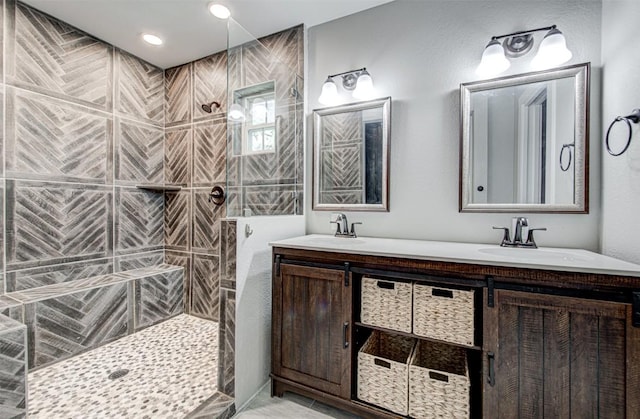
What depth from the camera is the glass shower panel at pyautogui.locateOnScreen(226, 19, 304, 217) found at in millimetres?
1957

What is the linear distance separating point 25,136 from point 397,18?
3014mm

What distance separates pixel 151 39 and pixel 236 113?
4.87 ft

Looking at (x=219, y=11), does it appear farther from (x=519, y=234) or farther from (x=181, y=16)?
(x=519, y=234)

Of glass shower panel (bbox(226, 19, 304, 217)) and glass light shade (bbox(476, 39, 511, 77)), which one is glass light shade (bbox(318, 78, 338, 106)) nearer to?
glass shower panel (bbox(226, 19, 304, 217))

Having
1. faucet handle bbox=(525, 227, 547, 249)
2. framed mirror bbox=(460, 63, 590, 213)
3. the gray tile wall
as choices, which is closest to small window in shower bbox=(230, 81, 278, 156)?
framed mirror bbox=(460, 63, 590, 213)

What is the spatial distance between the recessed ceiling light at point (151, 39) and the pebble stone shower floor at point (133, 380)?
279 centimetres

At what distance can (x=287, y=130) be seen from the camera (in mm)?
2287

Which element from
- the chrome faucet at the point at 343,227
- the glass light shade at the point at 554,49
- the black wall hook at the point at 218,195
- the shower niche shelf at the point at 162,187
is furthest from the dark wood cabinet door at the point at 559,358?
the shower niche shelf at the point at 162,187

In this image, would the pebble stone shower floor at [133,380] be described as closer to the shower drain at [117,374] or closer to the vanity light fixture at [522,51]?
the shower drain at [117,374]

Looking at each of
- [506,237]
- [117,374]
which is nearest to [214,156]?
[117,374]

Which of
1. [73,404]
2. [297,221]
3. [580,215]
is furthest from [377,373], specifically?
[73,404]

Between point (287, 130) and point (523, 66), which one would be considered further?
point (287, 130)

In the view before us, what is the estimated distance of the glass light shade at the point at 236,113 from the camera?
196 centimetres

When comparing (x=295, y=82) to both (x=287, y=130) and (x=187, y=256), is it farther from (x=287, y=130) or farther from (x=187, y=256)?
(x=187, y=256)
